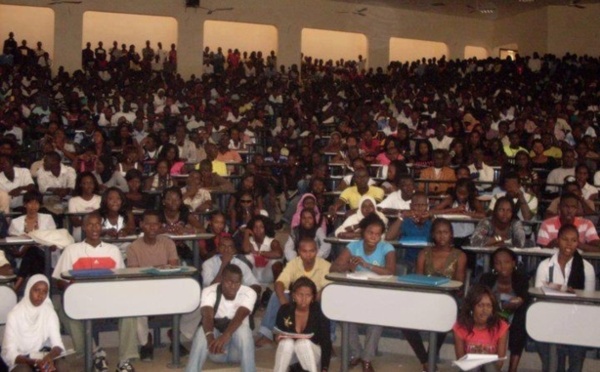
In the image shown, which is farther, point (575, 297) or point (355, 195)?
point (355, 195)

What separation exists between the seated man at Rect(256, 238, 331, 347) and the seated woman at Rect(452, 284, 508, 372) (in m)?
1.41

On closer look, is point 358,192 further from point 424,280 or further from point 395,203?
point 424,280

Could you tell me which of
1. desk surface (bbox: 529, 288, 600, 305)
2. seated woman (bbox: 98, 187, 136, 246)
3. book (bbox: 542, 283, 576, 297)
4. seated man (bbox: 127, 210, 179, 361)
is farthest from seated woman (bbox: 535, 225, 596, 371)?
seated woman (bbox: 98, 187, 136, 246)

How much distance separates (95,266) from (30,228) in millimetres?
1351

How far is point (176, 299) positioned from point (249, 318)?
575mm

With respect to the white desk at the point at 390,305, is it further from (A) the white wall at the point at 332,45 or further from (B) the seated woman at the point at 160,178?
(A) the white wall at the point at 332,45

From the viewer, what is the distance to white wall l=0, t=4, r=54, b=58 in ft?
74.0

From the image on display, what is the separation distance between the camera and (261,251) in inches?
319

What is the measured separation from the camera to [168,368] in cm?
667

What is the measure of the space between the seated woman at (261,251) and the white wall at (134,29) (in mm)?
16881

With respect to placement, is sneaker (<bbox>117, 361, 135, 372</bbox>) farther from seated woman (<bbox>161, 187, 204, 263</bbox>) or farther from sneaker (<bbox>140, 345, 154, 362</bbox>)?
seated woman (<bbox>161, 187, 204, 263</bbox>)

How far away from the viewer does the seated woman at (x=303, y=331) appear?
243 inches

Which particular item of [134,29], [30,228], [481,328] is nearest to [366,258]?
[481,328]

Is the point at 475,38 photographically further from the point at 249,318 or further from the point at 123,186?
the point at 249,318
